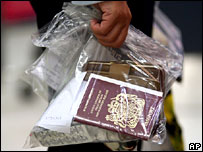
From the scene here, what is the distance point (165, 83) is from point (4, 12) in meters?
1.31

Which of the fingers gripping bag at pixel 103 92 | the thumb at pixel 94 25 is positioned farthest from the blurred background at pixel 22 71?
the thumb at pixel 94 25

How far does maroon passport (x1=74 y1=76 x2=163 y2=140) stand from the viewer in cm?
70

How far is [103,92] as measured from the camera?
2.44 feet

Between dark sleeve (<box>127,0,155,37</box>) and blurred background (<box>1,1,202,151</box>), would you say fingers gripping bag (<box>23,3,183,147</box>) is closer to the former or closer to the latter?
dark sleeve (<box>127,0,155,37</box>)

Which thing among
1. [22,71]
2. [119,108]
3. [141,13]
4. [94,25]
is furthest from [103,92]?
[22,71]

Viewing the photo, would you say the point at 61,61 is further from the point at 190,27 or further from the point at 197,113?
the point at 190,27

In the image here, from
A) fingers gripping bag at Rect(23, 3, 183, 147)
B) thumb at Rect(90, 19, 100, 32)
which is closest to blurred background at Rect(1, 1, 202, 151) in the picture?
fingers gripping bag at Rect(23, 3, 183, 147)

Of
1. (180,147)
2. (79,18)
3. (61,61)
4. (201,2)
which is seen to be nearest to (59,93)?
(61,61)

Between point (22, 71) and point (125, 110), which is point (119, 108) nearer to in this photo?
point (125, 110)

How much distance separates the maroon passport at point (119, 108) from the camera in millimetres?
699

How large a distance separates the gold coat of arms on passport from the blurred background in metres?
0.58

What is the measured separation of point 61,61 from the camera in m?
0.88

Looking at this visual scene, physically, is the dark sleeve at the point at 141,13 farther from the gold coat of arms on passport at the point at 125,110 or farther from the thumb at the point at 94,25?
the gold coat of arms on passport at the point at 125,110

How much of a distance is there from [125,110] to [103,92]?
0.22 feet
